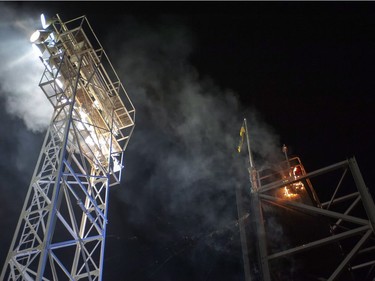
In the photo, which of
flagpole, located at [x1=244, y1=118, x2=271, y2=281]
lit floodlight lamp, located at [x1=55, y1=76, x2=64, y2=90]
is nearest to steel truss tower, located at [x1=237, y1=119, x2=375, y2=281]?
flagpole, located at [x1=244, y1=118, x2=271, y2=281]

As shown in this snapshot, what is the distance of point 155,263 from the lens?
78.1 ft

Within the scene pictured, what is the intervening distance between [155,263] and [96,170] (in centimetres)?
1341

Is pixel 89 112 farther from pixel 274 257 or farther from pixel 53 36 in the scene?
pixel 274 257

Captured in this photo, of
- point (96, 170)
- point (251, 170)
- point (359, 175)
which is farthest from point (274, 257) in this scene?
point (96, 170)

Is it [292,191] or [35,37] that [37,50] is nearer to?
[35,37]

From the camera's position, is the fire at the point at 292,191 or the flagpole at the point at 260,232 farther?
the fire at the point at 292,191

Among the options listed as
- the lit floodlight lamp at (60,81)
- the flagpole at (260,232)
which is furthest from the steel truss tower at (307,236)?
the lit floodlight lamp at (60,81)

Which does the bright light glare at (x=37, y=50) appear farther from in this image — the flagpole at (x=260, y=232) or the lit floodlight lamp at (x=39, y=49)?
the flagpole at (x=260, y=232)

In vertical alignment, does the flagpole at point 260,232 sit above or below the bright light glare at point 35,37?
below

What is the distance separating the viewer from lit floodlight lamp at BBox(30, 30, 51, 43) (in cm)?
1148

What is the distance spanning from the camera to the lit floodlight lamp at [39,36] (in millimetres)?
11484

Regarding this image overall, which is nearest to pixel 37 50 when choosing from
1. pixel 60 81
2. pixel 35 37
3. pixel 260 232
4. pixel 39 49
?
pixel 39 49

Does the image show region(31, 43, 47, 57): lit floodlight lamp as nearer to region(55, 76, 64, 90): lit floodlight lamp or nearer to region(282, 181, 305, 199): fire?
region(55, 76, 64, 90): lit floodlight lamp

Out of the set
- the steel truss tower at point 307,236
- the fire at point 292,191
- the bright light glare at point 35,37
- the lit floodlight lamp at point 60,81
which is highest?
the bright light glare at point 35,37
